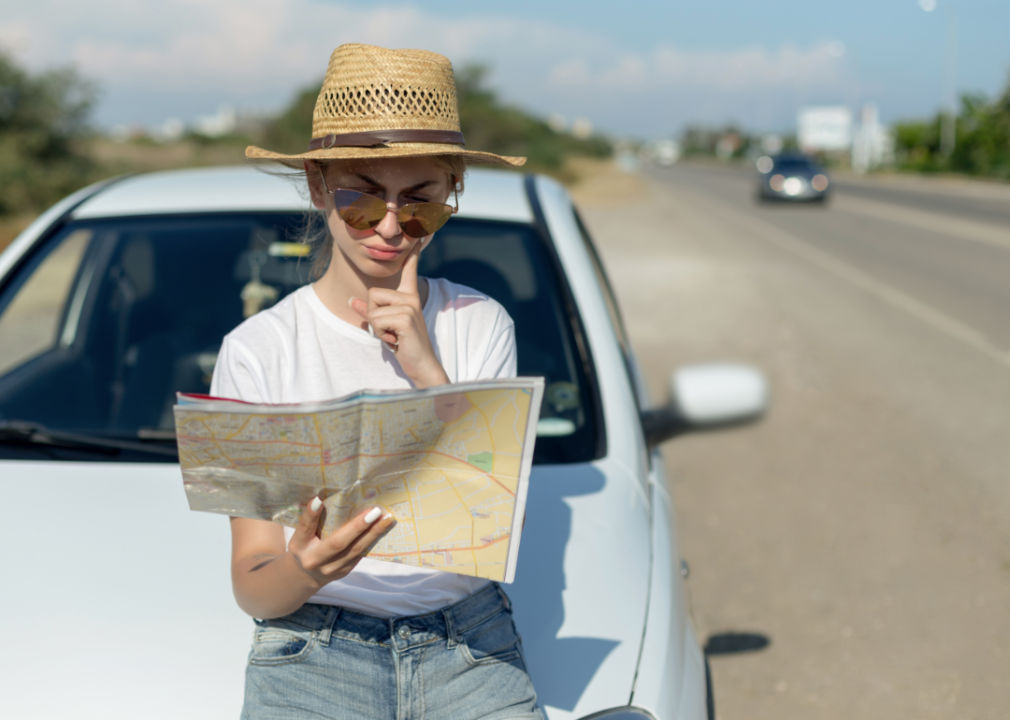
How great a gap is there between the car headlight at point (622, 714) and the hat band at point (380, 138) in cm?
90

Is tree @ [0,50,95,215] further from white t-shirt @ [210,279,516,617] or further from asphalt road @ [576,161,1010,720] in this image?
white t-shirt @ [210,279,516,617]

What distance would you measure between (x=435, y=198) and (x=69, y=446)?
1227 millimetres

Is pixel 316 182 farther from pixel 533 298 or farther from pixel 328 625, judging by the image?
pixel 533 298

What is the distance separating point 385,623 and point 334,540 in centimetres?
33

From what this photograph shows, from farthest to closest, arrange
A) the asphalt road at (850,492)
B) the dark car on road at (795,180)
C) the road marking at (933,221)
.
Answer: the dark car on road at (795,180) < the road marking at (933,221) < the asphalt road at (850,492)

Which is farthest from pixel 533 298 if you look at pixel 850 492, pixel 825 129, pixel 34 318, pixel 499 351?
pixel 825 129

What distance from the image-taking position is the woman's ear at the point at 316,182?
1.64 meters

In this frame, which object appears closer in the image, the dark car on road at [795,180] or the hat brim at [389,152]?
the hat brim at [389,152]

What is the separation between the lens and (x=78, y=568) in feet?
6.22

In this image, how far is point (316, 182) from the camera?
1.66 meters

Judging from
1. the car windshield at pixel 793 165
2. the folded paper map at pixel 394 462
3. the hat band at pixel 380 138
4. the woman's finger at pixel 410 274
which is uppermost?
the hat band at pixel 380 138

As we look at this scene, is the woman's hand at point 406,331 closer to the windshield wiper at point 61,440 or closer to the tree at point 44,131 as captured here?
the windshield wiper at point 61,440

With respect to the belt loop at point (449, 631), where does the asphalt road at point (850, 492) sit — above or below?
below

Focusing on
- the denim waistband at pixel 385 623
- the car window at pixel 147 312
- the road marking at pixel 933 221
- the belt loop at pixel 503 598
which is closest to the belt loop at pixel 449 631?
the denim waistband at pixel 385 623
